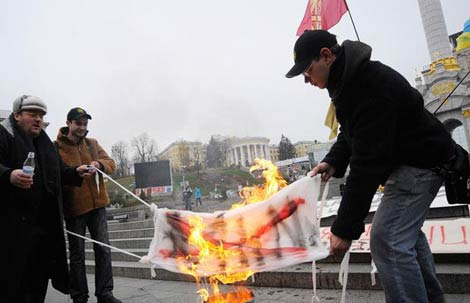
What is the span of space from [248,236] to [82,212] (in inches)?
95.7

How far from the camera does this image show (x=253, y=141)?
120312mm

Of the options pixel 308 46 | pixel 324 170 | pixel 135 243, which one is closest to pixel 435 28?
pixel 135 243

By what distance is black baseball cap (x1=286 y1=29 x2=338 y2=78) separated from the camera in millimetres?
2332

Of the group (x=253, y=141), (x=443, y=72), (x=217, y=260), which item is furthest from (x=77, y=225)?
(x=253, y=141)

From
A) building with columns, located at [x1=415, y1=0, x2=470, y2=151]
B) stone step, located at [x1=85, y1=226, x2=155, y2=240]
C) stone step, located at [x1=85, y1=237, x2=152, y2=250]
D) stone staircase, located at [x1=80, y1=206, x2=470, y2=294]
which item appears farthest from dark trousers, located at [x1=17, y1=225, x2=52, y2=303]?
building with columns, located at [x1=415, y1=0, x2=470, y2=151]

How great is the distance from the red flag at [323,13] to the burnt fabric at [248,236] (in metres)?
8.12

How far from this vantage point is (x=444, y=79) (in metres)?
29.2

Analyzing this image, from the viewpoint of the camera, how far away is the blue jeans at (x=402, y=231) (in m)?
2.16

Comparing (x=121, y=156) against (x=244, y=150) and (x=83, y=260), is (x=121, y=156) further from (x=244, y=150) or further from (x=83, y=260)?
(x=83, y=260)

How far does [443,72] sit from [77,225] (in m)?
32.9

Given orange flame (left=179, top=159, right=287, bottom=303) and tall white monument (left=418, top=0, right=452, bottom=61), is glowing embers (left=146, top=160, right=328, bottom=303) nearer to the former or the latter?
orange flame (left=179, top=159, right=287, bottom=303)

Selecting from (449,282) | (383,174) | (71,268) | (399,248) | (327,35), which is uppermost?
(327,35)

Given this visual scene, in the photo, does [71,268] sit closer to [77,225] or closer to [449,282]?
[77,225]

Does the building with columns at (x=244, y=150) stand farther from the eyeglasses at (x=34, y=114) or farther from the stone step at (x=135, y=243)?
the eyeglasses at (x=34, y=114)
